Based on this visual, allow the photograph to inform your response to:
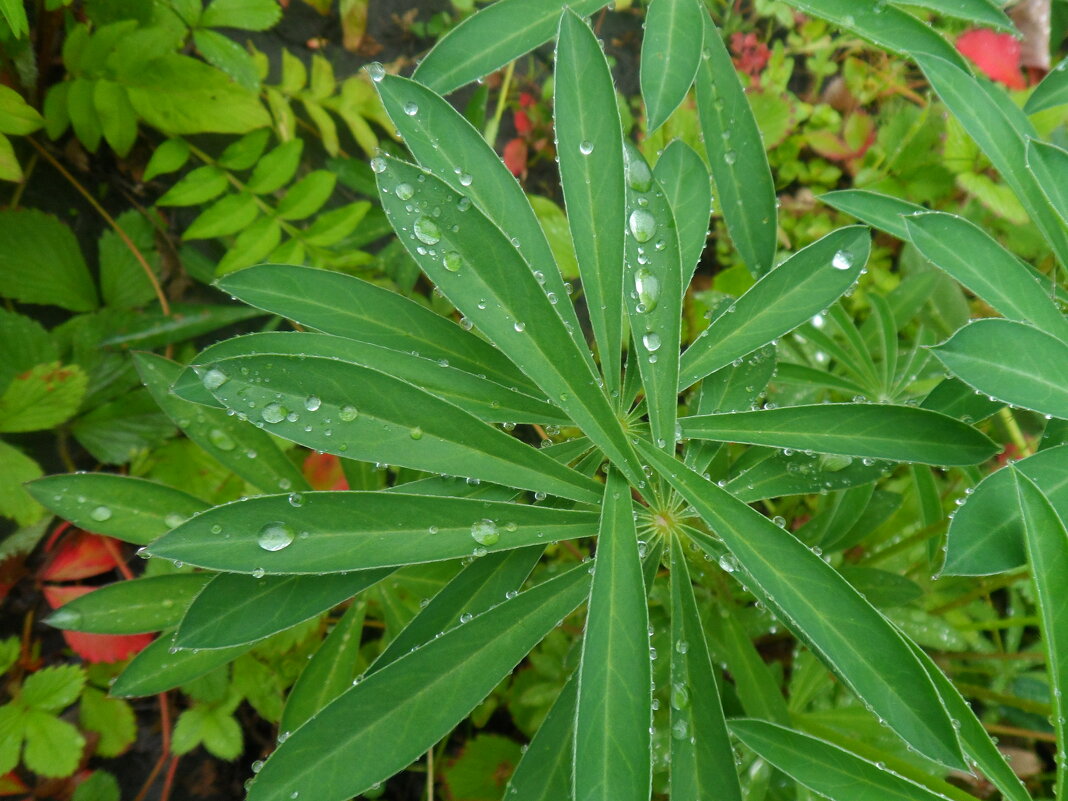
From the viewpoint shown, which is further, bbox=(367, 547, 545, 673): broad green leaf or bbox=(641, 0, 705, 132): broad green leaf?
bbox=(641, 0, 705, 132): broad green leaf

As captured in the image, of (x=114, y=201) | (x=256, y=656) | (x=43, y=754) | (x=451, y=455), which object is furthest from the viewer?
(x=114, y=201)

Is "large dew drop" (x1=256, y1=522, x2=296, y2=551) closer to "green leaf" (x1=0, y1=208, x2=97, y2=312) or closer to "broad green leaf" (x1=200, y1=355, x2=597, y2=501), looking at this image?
"broad green leaf" (x1=200, y1=355, x2=597, y2=501)

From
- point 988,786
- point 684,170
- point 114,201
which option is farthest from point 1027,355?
point 114,201

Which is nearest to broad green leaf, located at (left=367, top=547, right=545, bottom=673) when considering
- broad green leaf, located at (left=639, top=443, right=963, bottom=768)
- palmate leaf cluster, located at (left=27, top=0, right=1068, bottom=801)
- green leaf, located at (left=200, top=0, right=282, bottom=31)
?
palmate leaf cluster, located at (left=27, top=0, right=1068, bottom=801)

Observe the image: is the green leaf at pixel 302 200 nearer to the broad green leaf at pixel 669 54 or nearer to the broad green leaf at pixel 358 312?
the broad green leaf at pixel 358 312

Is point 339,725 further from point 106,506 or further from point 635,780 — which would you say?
point 106,506

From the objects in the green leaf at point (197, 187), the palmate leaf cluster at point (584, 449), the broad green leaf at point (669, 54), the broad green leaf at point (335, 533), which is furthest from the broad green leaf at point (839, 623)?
the green leaf at point (197, 187)
